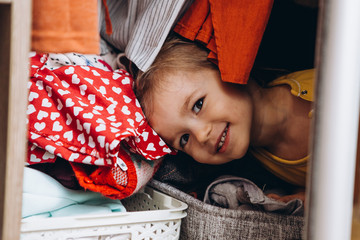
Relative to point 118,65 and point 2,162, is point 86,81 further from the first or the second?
point 2,162

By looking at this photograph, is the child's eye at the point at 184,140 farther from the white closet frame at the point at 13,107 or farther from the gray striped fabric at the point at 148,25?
the white closet frame at the point at 13,107

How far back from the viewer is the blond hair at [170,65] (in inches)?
36.4

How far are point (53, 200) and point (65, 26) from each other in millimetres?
386

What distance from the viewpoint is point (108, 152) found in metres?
0.72

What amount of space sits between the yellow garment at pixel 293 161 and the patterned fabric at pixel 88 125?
334 mm

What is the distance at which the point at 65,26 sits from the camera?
480 millimetres

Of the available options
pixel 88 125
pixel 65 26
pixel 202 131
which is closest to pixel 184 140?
pixel 202 131

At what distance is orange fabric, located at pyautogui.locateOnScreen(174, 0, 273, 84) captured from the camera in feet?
2.56

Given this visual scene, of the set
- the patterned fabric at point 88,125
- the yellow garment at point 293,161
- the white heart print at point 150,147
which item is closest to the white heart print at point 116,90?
the patterned fabric at point 88,125

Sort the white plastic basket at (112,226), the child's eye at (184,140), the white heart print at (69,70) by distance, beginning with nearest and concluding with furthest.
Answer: the white plastic basket at (112,226) < the white heart print at (69,70) < the child's eye at (184,140)

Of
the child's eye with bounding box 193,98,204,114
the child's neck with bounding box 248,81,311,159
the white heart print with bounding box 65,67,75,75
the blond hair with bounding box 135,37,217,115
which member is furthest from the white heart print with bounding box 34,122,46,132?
the child's neck with bounding box 248,81,311,159

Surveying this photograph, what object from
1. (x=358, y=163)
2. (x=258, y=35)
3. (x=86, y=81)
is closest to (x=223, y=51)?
(x=258, y=35)

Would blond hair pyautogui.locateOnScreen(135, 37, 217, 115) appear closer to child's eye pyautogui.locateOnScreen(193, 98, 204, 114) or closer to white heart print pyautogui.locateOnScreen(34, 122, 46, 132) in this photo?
child's eye pyautogui.locateOnScreen(193, 98, 204, 114)

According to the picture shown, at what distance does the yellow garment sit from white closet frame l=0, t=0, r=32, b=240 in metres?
0.69
